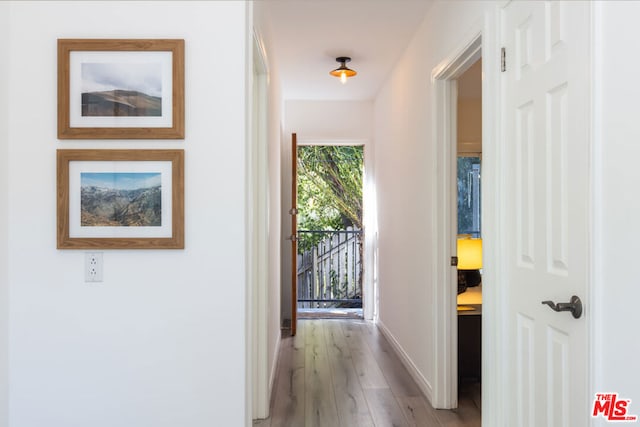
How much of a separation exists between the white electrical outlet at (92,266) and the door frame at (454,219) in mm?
1635

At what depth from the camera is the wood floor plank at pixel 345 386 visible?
113 inches

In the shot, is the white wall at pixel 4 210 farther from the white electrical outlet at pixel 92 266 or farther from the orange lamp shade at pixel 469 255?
the orange lamp shade at pixel 469 255

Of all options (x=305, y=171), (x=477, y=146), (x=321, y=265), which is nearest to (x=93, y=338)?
(x=477, y=146)

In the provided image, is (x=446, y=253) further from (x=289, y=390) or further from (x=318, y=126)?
(x=318, y=126)

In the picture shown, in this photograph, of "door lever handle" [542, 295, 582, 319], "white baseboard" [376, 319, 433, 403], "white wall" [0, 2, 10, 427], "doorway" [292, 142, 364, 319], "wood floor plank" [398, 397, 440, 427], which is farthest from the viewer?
"doorway" [292, 142, 364, 319]

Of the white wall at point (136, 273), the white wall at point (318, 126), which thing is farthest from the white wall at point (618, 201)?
the white wall at point (318, 126)

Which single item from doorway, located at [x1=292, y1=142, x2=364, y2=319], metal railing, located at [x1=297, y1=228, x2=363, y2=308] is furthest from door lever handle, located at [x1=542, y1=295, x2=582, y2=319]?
metal railing, located at [x1=297, y1=228, x2=363, y2=308]

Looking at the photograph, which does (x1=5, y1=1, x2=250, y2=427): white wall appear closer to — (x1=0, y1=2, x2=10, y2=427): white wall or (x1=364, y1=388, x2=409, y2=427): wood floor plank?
(x1=0, y1=2, x2=10, y2=427): white wall

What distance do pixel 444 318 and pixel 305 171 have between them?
4.97 m

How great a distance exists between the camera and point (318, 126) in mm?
5855

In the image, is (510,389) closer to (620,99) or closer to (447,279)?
(447,279)

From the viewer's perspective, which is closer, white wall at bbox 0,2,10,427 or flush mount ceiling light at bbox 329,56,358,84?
white wall at bbox 0,2,10,427

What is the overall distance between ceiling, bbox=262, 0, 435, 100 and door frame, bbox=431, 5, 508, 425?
68cm

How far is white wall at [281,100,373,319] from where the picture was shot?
19.1 ft
